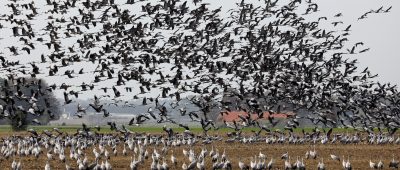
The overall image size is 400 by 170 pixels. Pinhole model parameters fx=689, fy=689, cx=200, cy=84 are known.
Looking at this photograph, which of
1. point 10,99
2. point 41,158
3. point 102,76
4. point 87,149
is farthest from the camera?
Result: point 87,149

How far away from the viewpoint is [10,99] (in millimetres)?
33344

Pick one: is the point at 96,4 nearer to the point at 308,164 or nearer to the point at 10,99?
the point at 10,99

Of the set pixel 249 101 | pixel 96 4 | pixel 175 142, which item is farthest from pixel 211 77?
pixel 175 142

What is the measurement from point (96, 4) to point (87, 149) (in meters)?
22.6

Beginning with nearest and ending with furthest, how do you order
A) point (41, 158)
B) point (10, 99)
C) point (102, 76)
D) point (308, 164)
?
point (10, 99) < point (102, 76) < point (308, 164) < point (41, 158)

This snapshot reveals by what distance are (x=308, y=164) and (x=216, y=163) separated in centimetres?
740

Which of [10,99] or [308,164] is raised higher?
[10,99]

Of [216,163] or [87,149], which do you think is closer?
[216,163]

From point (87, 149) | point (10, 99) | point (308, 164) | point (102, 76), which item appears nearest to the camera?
point (10, 99)

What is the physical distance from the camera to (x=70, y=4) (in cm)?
→ 3384

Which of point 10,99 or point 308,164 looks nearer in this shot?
point 10,99

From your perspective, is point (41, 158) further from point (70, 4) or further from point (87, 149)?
point (70, 4)

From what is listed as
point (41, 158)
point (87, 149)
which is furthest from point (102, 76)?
point (87, 149)

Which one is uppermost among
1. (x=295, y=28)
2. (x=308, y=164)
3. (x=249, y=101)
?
(x=295, y=28)
